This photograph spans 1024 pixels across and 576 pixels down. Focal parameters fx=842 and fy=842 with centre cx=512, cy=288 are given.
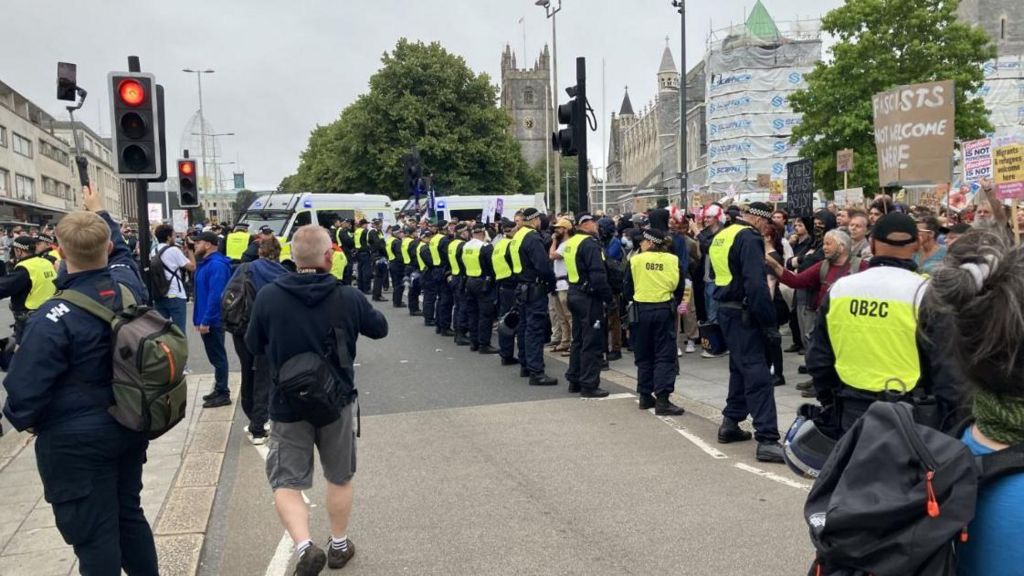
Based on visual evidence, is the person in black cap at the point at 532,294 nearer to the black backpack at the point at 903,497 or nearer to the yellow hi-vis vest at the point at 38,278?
the yellow hi-vis vest at the point at 38,278

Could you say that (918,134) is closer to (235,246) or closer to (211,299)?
(211,299)

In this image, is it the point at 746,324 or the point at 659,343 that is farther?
the point at 659,343

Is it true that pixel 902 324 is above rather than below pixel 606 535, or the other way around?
above

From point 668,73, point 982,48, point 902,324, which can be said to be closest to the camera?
point 902,324

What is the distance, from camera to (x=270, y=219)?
911 inches

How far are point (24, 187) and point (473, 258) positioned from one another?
202 feet

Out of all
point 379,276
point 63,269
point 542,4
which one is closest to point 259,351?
point 63,269

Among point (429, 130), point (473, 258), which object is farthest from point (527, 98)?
point (473, 258)

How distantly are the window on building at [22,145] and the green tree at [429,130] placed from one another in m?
27.0

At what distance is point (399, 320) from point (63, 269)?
1271 centimetres

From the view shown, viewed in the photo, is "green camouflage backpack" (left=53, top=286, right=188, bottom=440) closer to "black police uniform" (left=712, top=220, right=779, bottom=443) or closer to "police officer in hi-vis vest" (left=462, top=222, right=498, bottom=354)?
"black police uniform" (left=712, top=220, right=779, bottom=443)

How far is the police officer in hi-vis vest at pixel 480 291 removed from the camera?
478 inches

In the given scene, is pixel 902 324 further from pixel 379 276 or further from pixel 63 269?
pixel 379 276

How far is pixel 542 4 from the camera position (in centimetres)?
3428
